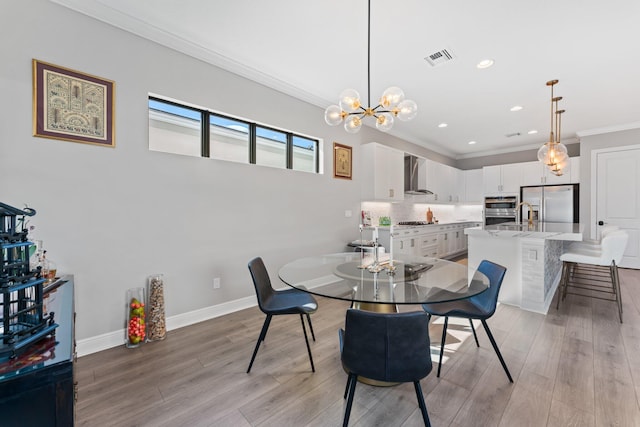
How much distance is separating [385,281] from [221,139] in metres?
2.45

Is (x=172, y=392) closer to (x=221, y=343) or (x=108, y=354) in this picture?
(x=221, y=343)

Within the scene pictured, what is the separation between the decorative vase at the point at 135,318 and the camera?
7.64 feet

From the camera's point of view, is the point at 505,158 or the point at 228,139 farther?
the point at 505,158

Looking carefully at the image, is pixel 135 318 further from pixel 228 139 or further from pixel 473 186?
pixel 473 186

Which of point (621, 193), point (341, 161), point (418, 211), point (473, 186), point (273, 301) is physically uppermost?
point (341, 161)

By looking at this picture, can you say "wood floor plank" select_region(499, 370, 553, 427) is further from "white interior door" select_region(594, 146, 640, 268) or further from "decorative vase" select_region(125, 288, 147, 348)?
"white interior door" select_region(594, 146, 640, 268)

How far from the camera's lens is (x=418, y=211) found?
667 centimetres

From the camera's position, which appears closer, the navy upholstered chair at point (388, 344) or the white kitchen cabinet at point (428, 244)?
the navy upholstered chair at point (388, 344)

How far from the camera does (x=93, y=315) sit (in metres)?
2.24

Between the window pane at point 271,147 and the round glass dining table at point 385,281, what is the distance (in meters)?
1.66

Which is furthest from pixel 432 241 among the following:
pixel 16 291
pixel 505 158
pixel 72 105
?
pixel 16 291

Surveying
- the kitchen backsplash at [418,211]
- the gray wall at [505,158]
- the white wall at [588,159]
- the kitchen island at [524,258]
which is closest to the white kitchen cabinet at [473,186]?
the gray wall at [505,158]

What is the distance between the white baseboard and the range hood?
3997 mm

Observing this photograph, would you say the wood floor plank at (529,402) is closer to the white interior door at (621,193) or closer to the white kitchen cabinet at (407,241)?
the white kitchen cabinet at (407,241)
